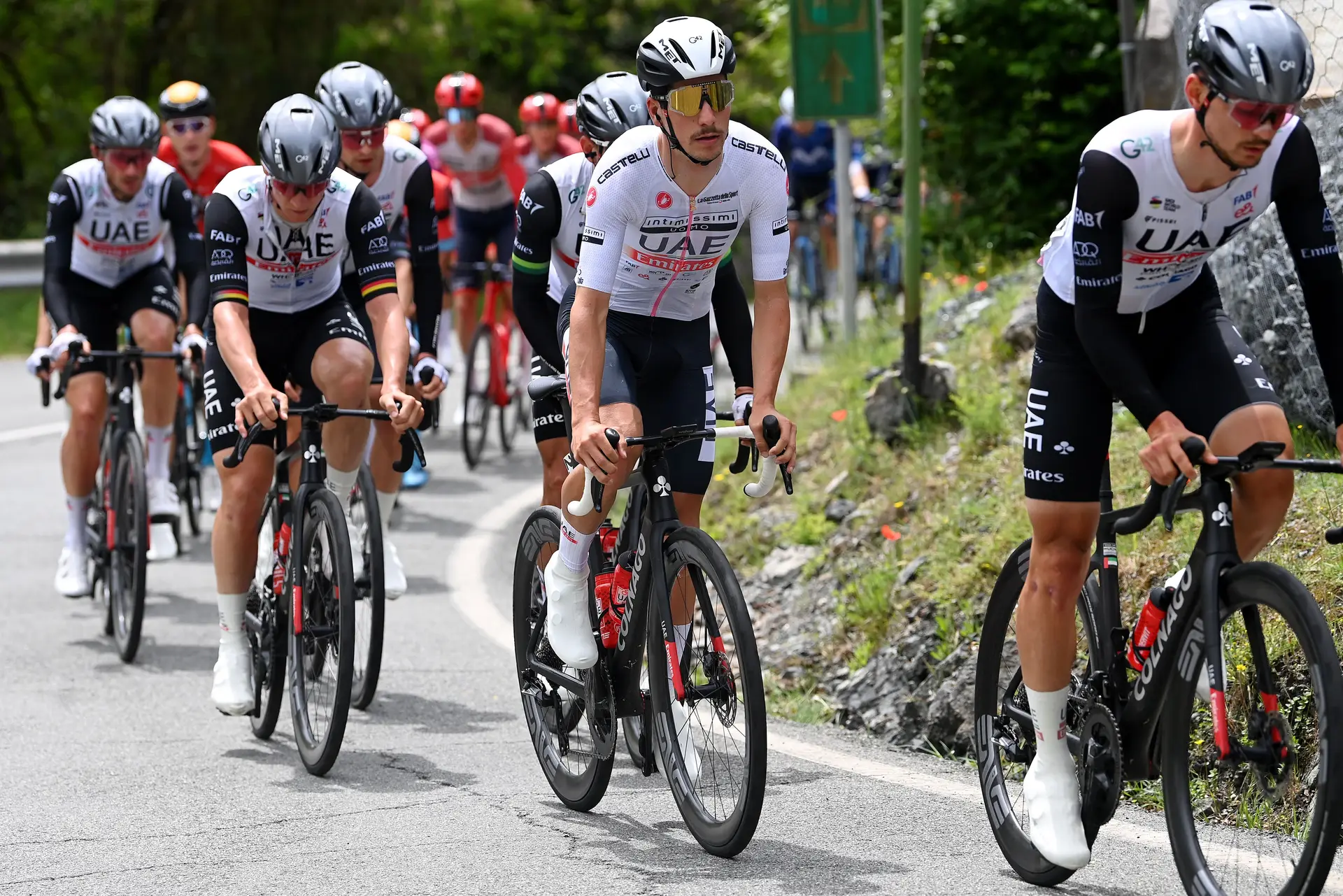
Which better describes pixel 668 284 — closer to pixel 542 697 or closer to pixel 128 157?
pixel 542 697

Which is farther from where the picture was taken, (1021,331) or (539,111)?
(539,111)

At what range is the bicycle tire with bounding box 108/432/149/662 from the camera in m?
8.02

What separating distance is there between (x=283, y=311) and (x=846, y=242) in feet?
21.1

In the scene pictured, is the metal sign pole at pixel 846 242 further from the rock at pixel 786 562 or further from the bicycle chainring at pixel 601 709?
the bicycle chainring at pixel 601 709

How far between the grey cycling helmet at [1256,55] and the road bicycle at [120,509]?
517cm

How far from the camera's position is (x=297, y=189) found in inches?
257

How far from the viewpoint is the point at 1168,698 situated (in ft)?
14.3

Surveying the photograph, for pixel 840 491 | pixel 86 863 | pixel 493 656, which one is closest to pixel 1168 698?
pixel 86 863

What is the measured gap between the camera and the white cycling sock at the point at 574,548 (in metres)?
5.49

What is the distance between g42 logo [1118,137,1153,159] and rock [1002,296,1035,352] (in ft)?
17.7


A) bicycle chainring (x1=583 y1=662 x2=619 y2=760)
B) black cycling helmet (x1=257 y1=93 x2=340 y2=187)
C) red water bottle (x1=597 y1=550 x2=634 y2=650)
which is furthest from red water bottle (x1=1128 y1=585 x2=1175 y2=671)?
black cycling helmet (x1=257 y1=93 x2=340 y2=187)

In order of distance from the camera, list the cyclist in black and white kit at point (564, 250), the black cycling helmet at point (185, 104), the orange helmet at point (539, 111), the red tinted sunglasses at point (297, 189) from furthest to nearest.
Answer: the orange helmet at point (539, 111) < the black cycling helmet at point (185, 104) < the red tinted sunglasses at point (297, 189) < the cyclist in black and white kit at point (564, 250)

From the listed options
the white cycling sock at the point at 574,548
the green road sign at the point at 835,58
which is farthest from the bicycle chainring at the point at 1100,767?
the green road sign at the point at 835,58

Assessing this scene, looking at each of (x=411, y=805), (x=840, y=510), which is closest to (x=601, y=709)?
(x=411, y=805)
